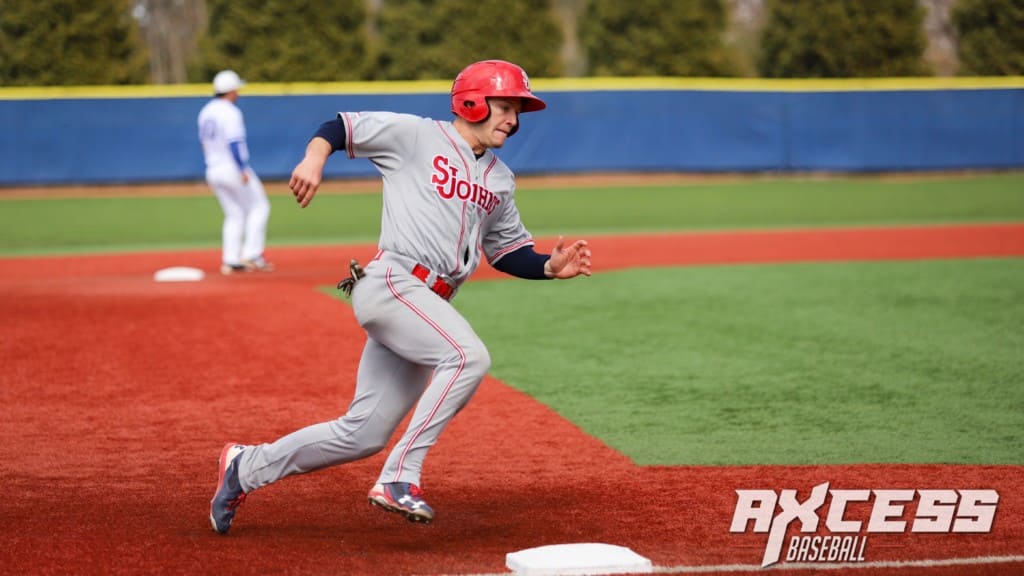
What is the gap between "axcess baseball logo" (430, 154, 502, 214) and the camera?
16.1 feet

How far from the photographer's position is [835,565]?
452cm

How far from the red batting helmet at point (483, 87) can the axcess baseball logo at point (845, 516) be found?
1850 millimetres

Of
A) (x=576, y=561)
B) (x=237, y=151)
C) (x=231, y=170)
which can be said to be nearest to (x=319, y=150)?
(x=576, y=561)

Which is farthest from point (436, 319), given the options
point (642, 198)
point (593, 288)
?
point (642, 198)

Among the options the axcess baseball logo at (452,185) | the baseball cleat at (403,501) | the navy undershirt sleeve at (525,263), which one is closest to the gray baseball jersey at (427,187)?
the axcess baseball logo at (452,185)

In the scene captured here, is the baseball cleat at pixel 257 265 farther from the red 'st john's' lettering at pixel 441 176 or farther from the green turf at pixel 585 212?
the red 'st john's' lettering at pixel 441 176

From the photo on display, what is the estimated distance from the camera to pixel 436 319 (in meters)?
4.75

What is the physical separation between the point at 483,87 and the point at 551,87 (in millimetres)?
24019

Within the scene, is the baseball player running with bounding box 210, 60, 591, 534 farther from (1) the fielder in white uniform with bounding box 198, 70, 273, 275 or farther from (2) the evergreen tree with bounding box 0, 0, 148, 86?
(2) the evergreen tree with bounding box 0, 0, 148, 86

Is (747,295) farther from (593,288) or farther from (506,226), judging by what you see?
(506,226)

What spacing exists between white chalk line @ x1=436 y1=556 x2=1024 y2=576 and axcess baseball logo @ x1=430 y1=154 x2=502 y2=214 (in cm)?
137

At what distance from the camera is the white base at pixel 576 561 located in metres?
4.44

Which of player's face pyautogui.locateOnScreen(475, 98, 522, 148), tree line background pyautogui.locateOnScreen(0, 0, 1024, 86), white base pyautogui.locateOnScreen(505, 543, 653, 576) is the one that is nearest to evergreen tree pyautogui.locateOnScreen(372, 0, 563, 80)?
A: tree line background pyautogui.locateOnScreen(0, 0, 1024, 86)

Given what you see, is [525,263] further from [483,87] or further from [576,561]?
[576,561]
